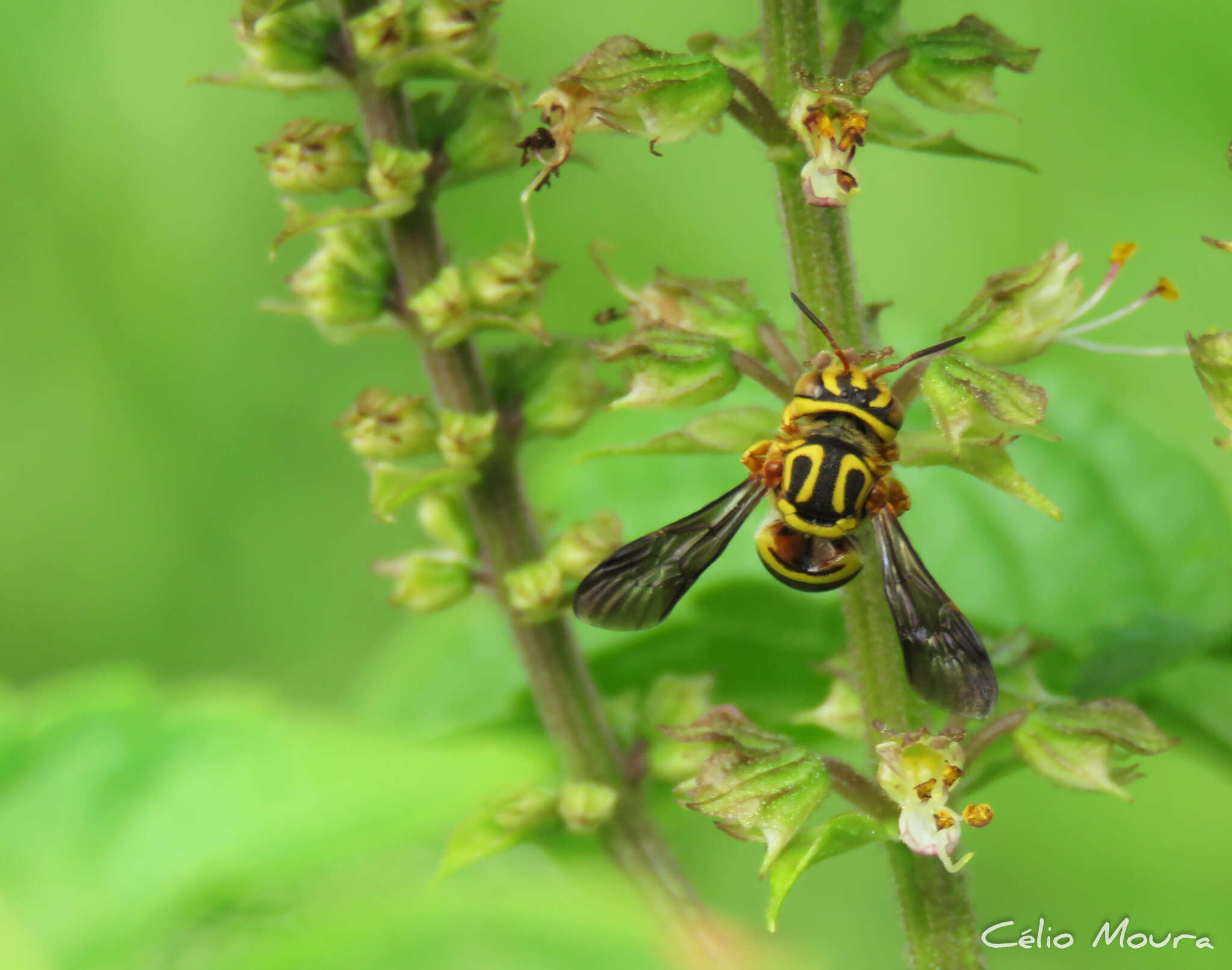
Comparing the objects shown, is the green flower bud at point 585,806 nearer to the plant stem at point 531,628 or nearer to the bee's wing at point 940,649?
the plant stem at point 531,628

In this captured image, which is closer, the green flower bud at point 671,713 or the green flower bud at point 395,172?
the green flower bud at point 395,172

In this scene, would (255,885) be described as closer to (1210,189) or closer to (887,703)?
(887,703)

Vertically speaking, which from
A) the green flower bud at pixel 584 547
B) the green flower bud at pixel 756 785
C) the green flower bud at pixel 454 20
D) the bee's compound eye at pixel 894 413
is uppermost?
the green flower bud at pixel 454 20

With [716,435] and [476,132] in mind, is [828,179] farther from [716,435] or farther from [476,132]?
[476,132]

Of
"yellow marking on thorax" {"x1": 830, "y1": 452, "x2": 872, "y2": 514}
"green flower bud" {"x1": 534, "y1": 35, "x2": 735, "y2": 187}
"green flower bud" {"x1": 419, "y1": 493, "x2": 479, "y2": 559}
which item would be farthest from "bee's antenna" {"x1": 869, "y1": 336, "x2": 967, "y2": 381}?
"green flower bud" {"x1": 419, "y1": 493, "x2": 479, "y2": 559}

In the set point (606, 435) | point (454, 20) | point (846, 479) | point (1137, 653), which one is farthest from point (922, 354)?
point (606, 435)

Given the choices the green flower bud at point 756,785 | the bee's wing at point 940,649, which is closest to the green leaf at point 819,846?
the green flower bud at point 756,785

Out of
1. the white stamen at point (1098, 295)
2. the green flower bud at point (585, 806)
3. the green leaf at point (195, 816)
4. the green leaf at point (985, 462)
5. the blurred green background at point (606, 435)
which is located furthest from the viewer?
the blurred green background at point (606, 435)
